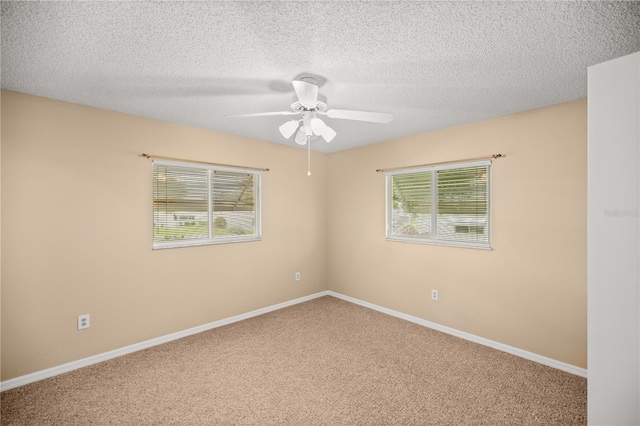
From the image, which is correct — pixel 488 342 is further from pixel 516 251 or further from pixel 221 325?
pixel 221 325

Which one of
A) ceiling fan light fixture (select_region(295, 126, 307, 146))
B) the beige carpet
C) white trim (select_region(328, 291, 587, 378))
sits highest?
ceiling fan light fixture (select_region(295, 126, 307, 146))

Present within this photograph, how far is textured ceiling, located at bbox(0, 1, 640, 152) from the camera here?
4.59ft

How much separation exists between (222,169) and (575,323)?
3965mm

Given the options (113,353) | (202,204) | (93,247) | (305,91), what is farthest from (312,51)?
(113,353)

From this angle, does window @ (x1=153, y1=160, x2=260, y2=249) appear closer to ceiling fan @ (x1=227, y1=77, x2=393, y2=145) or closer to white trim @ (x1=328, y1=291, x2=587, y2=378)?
ceiling fan @ (x1=227, y1=77, x2=393, y2=145)

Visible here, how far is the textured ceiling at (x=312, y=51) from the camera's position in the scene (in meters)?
1.40

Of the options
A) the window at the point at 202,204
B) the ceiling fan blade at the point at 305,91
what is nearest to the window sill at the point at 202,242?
the window at the point at 202,204

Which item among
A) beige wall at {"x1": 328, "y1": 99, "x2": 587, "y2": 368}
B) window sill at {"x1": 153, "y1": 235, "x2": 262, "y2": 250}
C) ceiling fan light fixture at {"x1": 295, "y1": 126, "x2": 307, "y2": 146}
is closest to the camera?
ceiling fan light fixture at {"x1": 295, "y1": 126, "x2": 307, "y2": 146}

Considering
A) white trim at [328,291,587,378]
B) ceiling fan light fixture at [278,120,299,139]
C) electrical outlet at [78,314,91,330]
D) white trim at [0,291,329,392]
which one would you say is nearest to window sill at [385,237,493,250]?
white trim at [328,291,587,378]

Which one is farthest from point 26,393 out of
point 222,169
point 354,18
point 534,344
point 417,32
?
point 534,344

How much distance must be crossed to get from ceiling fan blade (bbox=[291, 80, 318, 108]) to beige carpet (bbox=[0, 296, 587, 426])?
2.20 meters

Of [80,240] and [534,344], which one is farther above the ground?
[80,240]

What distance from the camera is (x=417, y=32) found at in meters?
1.55

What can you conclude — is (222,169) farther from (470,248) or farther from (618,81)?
(618,81)
